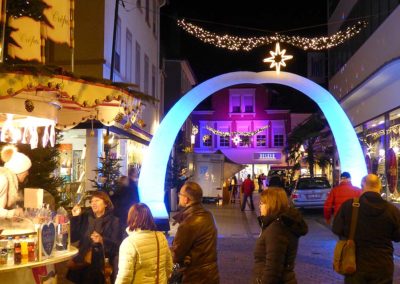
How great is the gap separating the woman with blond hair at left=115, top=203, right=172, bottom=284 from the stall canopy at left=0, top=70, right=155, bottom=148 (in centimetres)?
200

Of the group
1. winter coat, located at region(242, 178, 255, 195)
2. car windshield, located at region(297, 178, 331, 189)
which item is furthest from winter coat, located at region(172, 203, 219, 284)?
winter coat, located at region(242, 178, 255, 195)

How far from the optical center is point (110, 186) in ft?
46.1

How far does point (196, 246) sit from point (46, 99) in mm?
2743

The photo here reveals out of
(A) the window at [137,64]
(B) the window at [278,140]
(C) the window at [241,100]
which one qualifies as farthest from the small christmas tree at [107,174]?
(C) the window at [241,100]

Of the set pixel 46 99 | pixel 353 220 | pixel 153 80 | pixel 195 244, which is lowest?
pixel 195 244

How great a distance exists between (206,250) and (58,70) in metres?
2.62

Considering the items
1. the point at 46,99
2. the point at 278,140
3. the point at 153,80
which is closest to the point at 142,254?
the point at 46,99

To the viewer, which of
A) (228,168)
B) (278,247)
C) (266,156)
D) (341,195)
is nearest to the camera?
(278,247)

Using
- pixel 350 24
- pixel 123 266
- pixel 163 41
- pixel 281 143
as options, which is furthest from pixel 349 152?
pixel 281 143

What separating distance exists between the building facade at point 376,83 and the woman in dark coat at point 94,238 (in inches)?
398

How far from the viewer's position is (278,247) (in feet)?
16.8

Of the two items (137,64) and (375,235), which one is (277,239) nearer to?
(375,235)

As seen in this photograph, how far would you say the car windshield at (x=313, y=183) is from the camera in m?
25.5

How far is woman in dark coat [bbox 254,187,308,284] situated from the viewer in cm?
511
